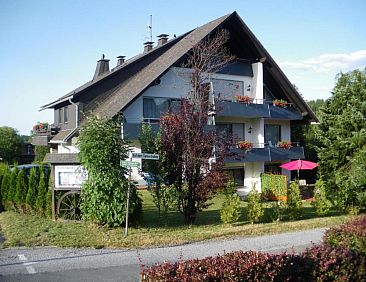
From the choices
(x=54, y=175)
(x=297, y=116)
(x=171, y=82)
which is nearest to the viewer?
(x=54, y=175)

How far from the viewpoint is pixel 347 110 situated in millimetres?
15992

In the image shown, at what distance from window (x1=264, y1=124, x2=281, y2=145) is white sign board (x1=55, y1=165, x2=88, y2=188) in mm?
16897

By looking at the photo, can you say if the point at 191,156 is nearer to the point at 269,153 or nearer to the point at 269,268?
the point at 269,268

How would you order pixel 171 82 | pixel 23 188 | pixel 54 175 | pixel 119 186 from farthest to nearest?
1. pixel 171 82
2. pixel 23 188
3. pixel 54 175
4. pixel 119 186

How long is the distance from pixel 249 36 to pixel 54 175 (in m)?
15.8

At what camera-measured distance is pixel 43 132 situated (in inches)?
1234

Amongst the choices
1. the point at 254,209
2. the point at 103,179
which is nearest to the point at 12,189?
the point at 103,179

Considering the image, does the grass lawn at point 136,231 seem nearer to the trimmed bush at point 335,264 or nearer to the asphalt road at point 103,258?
the asphalt road at point 103,258

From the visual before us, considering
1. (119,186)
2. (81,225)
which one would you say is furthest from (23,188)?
(119,186)

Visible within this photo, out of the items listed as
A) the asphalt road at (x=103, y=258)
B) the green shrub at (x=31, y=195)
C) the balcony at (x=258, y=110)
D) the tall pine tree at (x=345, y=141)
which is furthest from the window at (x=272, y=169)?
the green shrub at (x=31, y=195)

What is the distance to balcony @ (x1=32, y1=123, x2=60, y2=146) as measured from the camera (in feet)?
99.2

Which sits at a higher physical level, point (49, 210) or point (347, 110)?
point (347, 110)

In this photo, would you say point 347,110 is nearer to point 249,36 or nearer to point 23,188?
point 249,36

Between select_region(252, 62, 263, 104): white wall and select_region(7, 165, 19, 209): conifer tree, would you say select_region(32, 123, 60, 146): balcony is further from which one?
select_region(252, 62, 263, 104): white wall
